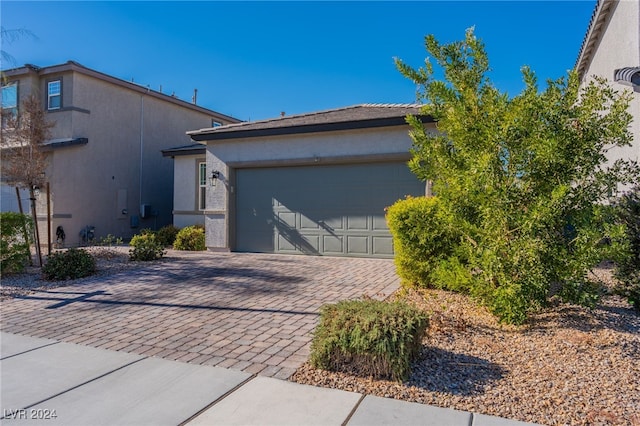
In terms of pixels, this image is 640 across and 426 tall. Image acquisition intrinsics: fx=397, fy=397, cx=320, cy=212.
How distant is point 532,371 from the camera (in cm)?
346

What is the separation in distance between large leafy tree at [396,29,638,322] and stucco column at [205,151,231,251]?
27.4 ft

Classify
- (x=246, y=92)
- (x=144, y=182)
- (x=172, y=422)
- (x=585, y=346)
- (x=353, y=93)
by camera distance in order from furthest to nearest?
(x=144, y=182) < (x=246, y=92) < (x=353, y=93) < (x=585, y=346) < (x=172, y=422)

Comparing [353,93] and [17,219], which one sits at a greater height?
[353,93]

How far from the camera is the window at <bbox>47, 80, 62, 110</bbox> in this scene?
14320mm

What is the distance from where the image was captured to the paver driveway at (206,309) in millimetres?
4195

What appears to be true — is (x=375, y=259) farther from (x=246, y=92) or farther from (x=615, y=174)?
(x=246, y=92)

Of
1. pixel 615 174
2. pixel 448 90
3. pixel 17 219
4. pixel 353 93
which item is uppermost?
pixel 353 93

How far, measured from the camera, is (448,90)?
4.93 m

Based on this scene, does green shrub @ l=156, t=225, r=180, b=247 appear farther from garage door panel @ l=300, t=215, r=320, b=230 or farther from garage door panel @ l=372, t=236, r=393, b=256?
garage door panel @ l=372, t=236, r=393, b=256

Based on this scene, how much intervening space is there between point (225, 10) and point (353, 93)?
228 inches

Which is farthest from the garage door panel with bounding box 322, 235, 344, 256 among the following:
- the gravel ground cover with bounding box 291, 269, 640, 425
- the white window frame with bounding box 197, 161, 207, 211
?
the gravel ground cover with bounding box 291, 269, 640, 425

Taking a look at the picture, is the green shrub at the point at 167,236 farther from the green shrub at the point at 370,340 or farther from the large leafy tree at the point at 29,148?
the green shrub at the point at 370,340

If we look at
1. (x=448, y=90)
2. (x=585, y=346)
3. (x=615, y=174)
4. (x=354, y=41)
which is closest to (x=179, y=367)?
(x=585, y=346)

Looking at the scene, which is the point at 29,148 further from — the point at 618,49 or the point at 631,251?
the point at 618,49
